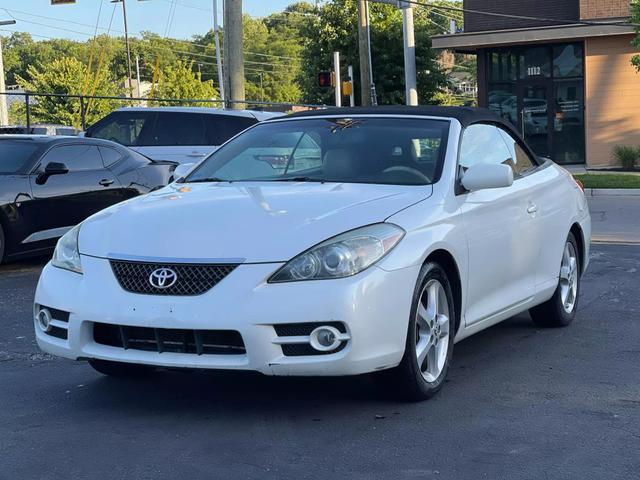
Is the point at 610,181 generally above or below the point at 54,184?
below

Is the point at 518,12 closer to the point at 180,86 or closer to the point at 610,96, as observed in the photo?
the point at 610,96

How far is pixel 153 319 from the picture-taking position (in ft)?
15.3

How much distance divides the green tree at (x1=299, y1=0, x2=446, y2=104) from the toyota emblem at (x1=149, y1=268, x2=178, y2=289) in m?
37.0

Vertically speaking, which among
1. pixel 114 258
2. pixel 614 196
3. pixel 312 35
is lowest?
pixel 614 196

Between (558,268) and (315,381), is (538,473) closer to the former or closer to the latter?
(315,381)

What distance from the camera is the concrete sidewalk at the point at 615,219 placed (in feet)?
42.4

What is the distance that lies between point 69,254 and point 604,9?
2469 cm

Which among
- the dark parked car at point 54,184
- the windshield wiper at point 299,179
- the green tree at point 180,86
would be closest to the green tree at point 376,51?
the green tree at point 180,86

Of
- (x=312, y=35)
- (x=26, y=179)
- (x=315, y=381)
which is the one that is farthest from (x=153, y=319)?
(x=312, y=35)

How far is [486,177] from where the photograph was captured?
567 cm

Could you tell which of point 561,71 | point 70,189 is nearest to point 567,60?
point 561,71

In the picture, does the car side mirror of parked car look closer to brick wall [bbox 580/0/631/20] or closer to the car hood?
the car hood

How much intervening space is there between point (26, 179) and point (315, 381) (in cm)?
623

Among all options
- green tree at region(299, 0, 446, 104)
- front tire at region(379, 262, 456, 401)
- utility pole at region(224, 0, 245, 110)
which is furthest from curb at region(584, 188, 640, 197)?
green tree at region(299, 0, 446, 104)
